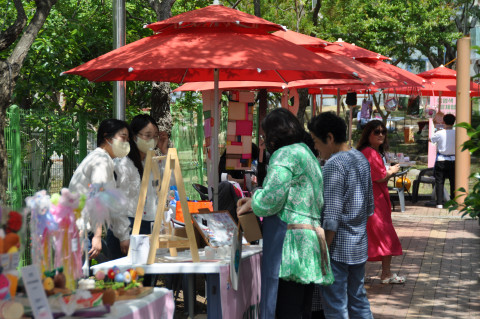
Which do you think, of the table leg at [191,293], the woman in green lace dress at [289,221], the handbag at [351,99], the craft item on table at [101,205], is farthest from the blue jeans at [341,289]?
the handbag at [351,99]

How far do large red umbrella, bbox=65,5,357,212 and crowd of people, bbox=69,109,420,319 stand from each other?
682 mm

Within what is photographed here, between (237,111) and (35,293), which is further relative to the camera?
(237,111)

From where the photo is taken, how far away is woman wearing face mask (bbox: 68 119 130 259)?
5473 millimetres

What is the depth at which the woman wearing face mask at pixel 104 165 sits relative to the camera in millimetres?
5473

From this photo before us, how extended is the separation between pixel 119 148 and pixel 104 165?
0.26 m

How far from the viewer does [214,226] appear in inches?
236

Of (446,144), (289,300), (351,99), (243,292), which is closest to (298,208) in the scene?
(289,300)

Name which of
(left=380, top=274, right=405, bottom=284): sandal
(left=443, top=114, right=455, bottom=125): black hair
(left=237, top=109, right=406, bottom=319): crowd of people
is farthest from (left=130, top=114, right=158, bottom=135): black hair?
(left=443, top=114, right=455, bottom=125): black hair

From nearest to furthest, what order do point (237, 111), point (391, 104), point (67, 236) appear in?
point (67, 236) < point (237, 111) < point (391, 104)

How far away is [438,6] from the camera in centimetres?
2983

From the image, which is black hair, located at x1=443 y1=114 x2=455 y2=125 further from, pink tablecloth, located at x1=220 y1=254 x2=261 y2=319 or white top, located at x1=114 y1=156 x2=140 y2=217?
white top, located at x1=114 y1=156 x2=140 y2=217

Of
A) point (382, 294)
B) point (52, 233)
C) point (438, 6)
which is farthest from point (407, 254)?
point (438, 6)

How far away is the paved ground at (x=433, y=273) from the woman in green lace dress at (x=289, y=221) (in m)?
2.47

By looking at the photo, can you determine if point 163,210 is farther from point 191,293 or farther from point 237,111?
point 237,111
